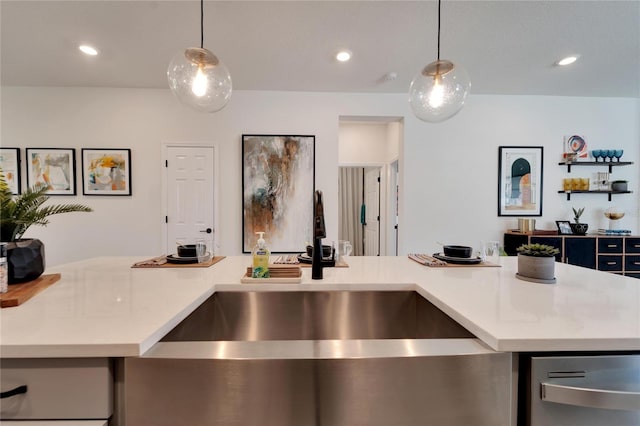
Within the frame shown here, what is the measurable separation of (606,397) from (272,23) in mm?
2779

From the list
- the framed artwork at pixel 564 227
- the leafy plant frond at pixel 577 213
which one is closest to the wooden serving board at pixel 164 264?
the framed artwork at pixel 564 227

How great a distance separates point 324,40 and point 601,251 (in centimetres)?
396

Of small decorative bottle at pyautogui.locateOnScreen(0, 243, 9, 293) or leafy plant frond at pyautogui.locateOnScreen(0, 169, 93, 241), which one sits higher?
leafy plant frond at pyautogui.locateOnScreen(0, 169, 93, 241)

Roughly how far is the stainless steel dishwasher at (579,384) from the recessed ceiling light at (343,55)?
9.11ft

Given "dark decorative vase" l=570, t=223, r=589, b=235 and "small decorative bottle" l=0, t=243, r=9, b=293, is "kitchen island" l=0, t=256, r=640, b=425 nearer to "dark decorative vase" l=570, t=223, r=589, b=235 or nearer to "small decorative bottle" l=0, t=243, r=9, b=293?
"small decorative bottle" l=0, t=243, r=9, b=293

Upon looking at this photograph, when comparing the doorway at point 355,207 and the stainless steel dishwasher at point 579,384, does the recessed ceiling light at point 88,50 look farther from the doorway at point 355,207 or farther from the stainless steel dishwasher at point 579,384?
the doorway at point 355,207

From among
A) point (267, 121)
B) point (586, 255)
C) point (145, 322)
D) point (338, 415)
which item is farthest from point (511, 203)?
point (145, 322)

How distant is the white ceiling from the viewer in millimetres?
2082

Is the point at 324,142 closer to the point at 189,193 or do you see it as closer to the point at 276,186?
the point at 276,186

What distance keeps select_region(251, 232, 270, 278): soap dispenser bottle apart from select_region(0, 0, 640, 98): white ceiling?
1.90 m

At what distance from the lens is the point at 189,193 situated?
11.7ft

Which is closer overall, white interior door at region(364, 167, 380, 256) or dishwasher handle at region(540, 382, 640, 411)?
dishwasher handle at region(540, 382, 640, 411)

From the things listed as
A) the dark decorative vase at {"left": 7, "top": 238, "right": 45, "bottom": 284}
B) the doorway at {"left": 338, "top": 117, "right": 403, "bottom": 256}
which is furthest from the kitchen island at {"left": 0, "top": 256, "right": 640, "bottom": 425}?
the doorway at {"left": 338, "top": 117, "right": 403, "bottom": 256}

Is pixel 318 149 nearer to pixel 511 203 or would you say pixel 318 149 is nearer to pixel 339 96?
pixel 339 96
